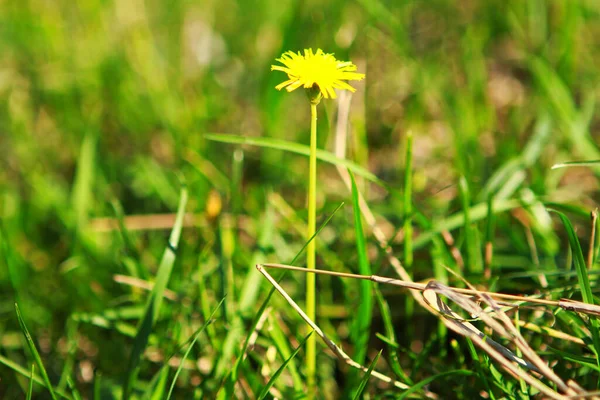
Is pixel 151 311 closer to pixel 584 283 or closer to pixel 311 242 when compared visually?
pixel 311 242

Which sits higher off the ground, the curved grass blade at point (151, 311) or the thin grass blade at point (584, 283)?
the thin grass blade at point (584, 283)

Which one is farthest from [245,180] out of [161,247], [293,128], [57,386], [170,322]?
[57,386]

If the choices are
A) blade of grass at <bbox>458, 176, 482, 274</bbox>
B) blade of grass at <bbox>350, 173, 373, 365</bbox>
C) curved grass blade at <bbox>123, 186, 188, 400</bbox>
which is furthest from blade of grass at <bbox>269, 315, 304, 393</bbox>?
blade of grass at <bbox>458, 176, 482, 274</bbox>

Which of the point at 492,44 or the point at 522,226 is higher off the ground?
the point at 492,44

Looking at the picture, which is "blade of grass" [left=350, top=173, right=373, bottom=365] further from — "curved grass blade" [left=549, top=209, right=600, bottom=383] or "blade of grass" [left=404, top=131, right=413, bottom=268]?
"curved grass blade" [left=549, top=209, right=600, bottom=383]

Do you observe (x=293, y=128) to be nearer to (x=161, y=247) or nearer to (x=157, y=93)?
(x=157, y=93)

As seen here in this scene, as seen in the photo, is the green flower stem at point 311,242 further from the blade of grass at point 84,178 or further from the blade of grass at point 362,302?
the blade of grass at point 84,178

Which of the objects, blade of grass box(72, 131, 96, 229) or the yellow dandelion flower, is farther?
blade of grass box(72, 131, 96, 229)

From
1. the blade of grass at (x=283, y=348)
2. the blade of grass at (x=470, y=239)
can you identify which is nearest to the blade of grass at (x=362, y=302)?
the blade of grass at (x=283, y=348)
